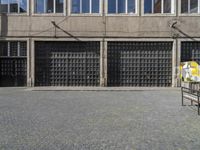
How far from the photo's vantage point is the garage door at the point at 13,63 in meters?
25.0

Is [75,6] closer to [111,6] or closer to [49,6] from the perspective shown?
[49,6]

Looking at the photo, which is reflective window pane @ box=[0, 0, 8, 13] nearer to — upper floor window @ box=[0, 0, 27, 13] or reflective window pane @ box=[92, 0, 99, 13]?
upper floor window @ box=[0, 0, 27, 13]

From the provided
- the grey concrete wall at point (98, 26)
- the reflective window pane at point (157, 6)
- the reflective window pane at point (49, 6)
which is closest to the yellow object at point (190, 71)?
the grey concrete wall at point (98, 26)

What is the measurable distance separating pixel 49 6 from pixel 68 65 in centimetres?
476

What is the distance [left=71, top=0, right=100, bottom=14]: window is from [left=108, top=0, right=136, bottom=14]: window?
0.99 meters

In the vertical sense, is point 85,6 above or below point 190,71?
above

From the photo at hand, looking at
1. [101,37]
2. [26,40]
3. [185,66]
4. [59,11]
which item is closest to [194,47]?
[185,66]

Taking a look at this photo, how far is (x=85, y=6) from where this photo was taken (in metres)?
25.1

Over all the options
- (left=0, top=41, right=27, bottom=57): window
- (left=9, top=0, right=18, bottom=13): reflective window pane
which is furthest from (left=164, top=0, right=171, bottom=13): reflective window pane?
(left=9, top=0, right=18, bottom=13): reflective window pane

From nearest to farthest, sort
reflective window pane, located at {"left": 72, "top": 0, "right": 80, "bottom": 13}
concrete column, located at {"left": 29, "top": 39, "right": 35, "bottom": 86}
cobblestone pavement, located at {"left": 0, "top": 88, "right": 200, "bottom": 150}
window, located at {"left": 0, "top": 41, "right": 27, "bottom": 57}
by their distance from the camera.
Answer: cobblestone pavement, located at {"left": 0, "top": 88, "right": 200, "bottom": 150} < concrete column, located at {"left": 29, "top": 39, "right": 35, "bottom": 86} < reflective window pane, located at {"left": 72, "top": 0, "right": 80, "bottom": 13} < window, located at {"left": 0, "top": 41, "right": 27, "bottom": 57}

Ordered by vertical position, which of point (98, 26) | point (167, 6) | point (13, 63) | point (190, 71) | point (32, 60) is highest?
point (167, 6)

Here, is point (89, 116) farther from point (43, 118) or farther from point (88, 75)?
point (88, 75)

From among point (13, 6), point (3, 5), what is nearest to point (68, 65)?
point (13, 6)

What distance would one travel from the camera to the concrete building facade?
80.9 feet
